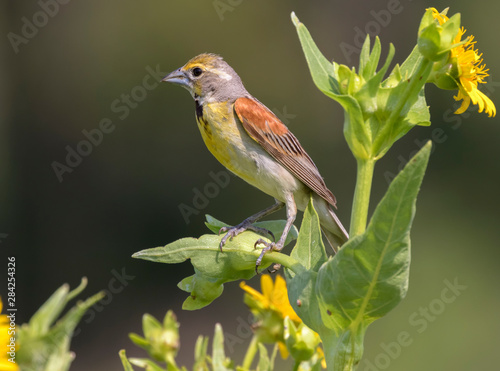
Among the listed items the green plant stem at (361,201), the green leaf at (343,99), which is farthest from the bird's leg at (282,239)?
the green leaf at (343,99)

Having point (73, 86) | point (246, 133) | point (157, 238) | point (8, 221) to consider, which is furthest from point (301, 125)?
point (246, 133)

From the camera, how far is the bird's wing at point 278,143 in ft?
11.0

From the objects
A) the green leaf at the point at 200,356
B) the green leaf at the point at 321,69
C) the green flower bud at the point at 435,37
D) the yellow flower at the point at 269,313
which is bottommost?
the yellow flower at the point at 269,313

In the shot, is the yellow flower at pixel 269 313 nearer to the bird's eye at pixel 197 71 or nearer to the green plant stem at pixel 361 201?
the green plant stem at pixel 361 201

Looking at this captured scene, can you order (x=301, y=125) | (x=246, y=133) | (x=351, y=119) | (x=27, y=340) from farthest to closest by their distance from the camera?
(x=301, y=125)
(x=246, y=133)
(x=351, y=119)
(x=27, y=340)

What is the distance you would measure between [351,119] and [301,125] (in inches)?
308

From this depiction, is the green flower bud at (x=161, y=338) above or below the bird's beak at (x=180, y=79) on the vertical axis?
below

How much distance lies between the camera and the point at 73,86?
10.2 meters

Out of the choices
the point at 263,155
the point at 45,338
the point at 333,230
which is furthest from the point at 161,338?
the point at 263,155

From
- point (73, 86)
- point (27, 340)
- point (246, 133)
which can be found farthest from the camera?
point (73, 86)

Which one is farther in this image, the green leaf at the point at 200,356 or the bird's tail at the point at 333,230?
the bird's tail at the point at 333,230

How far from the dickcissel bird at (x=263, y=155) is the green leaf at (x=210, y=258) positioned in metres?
1.23

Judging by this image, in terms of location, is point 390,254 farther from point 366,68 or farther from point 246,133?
point 246,133

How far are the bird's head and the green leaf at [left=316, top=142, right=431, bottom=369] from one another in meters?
2.11
